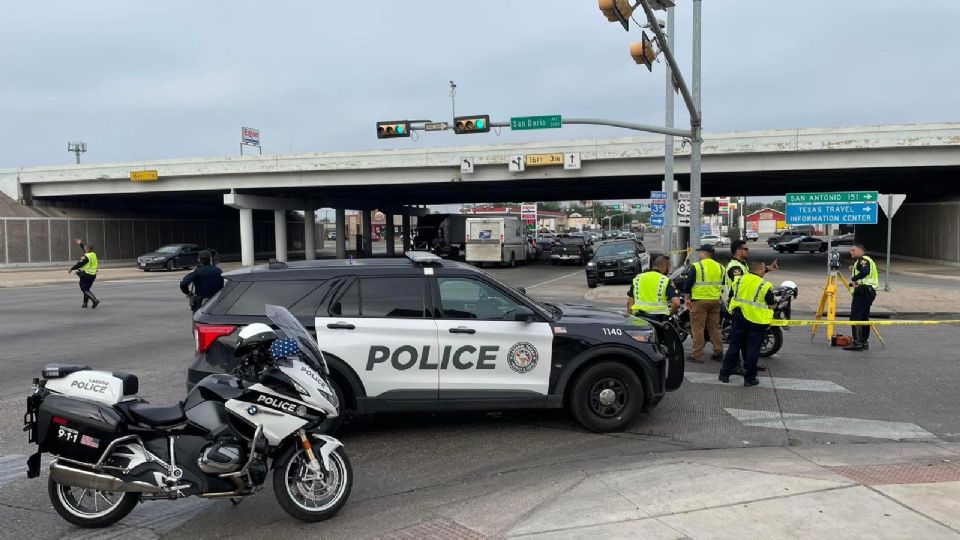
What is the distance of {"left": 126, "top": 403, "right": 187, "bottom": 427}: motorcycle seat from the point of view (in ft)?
13.9

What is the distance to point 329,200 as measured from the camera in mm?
46875

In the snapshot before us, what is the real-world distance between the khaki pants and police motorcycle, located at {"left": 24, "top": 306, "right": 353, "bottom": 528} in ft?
21.7

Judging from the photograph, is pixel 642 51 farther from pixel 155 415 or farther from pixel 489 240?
pixel 489 240

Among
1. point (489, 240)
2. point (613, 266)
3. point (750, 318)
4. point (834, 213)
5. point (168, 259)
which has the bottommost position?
point (168, 259)

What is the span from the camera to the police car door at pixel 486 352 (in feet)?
19.7

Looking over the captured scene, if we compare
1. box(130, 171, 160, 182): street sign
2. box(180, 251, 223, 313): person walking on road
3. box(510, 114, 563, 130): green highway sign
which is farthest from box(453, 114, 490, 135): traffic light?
box(130, 171, 160, 182): street sign

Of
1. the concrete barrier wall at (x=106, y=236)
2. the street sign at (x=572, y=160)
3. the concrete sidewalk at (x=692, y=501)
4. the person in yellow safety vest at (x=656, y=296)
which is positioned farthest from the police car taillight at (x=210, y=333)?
the concrete barrier wall at (x=106, y=236)

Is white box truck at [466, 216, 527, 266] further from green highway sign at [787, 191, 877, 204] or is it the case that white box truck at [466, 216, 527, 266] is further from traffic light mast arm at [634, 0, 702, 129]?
green highway sign at [787, 191, 877, 204]

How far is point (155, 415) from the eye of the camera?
14.0 ft

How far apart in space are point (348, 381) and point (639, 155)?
28.6 metres

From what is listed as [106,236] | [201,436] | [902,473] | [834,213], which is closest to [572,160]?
[834,213]

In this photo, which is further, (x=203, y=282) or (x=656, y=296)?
(x=203, y=282)

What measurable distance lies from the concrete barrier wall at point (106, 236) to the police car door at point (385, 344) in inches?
1589

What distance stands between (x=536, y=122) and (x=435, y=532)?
56.3 ft
